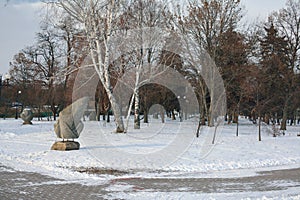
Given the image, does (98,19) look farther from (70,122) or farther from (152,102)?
(152,102)

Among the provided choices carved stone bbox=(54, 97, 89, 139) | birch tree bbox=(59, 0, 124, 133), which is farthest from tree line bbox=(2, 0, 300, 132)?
carved stone bbox=(54, 97, 89, 139)

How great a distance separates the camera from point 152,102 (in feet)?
135

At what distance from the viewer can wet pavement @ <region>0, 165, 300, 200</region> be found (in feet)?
27.2

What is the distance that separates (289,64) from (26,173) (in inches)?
1194

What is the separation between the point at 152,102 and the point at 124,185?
104ft

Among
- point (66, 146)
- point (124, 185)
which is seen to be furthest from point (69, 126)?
point (124, 185)

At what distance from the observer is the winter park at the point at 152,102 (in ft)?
32.4

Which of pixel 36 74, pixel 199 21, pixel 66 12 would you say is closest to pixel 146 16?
pixel 66 12

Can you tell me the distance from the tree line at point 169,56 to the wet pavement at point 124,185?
1153cm

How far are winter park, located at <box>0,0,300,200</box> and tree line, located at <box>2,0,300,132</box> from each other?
110 millimetres

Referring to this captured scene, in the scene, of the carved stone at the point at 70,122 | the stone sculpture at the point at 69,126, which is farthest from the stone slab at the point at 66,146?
the carved stone at the point at 70,122

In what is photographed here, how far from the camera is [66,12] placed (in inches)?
830

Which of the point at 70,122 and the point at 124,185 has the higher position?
the point at 70,122

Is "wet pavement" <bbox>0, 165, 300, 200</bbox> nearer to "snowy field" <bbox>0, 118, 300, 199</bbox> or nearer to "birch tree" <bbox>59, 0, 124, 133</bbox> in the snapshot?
"snowy field" <bbox>0, 118, 300, 199</bbox>
